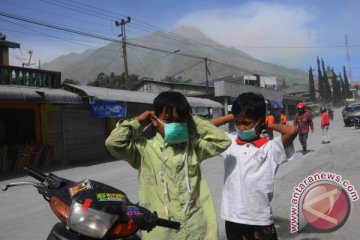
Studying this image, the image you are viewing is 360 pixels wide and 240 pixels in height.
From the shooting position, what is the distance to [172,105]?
2.75 metres

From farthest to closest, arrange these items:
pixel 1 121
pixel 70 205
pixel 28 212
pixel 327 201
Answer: pixel 1 121 → pixel 28 212 → pixel 327 201 → pixel 70 205

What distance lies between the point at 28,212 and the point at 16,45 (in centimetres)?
1553

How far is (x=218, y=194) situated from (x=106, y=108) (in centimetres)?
1091

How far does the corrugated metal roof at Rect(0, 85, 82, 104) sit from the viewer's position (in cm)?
1390

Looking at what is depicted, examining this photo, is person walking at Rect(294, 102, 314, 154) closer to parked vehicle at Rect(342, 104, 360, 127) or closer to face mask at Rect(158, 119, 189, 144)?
face mask at Rect(158, 119, 189, 144)

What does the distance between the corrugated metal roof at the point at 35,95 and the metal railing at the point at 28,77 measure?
0.46 m

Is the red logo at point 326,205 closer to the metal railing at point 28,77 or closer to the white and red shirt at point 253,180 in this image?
the white and red shirt at point 253,180

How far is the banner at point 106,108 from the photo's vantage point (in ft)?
58.2

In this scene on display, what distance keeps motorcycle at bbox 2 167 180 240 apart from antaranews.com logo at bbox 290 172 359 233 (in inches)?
92.7

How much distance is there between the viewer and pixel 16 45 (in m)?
21.8

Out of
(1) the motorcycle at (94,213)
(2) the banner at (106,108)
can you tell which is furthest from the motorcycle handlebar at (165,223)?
(2) the banner at (106,108)

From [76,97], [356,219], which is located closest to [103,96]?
[76,97]

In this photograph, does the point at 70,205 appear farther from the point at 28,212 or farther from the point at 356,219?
the point at 28,212

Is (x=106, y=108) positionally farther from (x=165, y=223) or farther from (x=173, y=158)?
(x=165, y=223)
